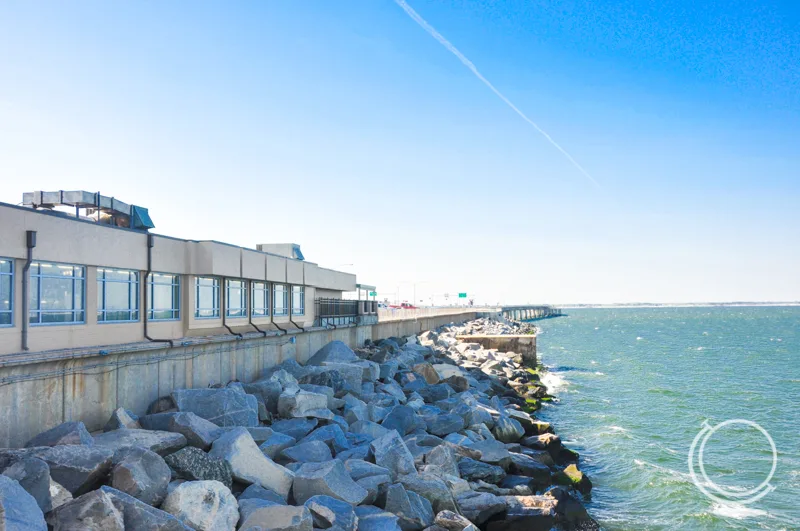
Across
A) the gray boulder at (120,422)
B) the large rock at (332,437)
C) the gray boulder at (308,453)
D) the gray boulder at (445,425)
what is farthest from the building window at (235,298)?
the gray boulder at (308,453)

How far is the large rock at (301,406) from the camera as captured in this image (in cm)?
1728

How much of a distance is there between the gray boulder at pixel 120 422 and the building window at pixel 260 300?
9323mm

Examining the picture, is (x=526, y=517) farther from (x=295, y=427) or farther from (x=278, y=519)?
(x=295, y=427)

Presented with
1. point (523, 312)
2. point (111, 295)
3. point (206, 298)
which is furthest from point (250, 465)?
point (523, 312)

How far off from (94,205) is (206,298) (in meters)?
4.38

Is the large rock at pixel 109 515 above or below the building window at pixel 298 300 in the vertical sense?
below

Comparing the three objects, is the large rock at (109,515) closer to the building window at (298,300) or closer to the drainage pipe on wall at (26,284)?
the drainage pipe on wall at (26,284)

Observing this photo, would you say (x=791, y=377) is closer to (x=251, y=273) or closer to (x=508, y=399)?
(x=508, y=399)

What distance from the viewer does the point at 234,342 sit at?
20.7m

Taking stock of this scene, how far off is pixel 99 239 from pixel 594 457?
55.8 feet

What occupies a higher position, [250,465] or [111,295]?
[111,295]

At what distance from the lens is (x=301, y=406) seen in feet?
56.9

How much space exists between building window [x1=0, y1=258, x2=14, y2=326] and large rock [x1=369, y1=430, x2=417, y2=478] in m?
7.99

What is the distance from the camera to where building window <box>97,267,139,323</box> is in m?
16.1
